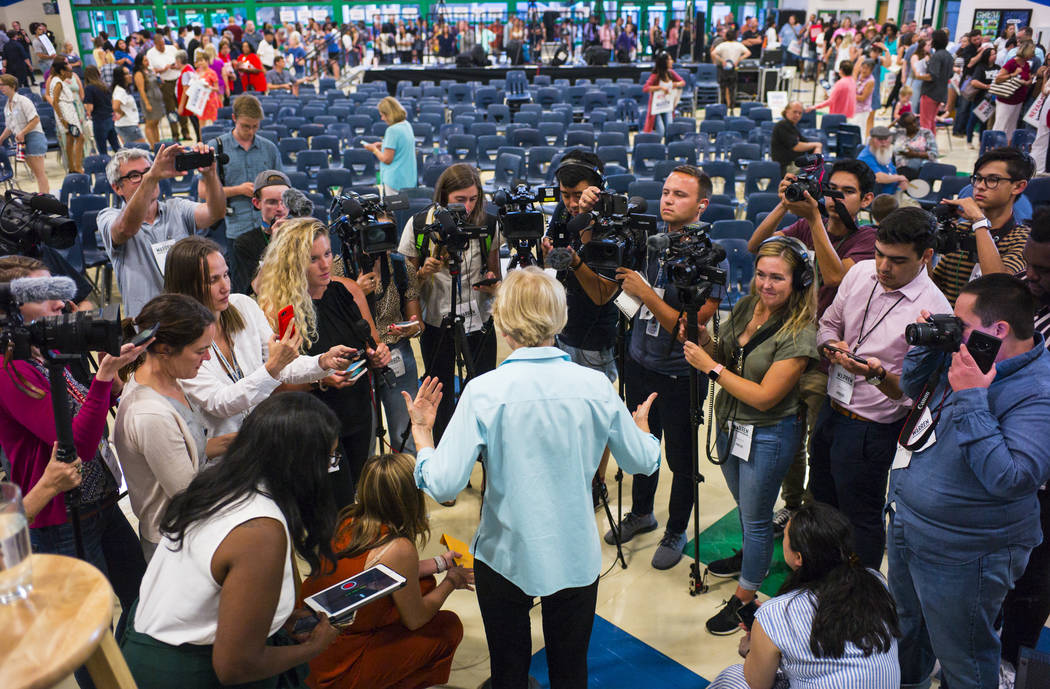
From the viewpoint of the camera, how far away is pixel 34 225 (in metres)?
A: 2.87

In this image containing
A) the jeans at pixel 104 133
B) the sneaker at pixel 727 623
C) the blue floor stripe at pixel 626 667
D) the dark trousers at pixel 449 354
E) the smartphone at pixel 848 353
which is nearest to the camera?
the smartphone at pixel 848 353

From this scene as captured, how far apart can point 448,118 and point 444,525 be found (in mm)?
11232

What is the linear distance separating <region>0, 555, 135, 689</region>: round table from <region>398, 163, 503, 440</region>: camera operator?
2.34m

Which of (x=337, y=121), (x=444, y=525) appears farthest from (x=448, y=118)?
(x=444, y=525)

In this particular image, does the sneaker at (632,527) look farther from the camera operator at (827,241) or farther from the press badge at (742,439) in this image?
the press badge at (742,439)

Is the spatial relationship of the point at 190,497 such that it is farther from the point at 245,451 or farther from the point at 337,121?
the point at 337,121

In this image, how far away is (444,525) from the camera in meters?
3.72

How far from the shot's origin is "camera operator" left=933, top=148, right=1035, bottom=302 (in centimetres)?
306

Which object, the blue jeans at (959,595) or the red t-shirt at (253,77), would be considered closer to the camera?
the blue jeans at (959,595)

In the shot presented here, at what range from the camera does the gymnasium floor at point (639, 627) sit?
2799mm

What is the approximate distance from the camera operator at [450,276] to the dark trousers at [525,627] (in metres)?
1.48

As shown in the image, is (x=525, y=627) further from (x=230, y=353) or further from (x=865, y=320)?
(x=865, y=320)

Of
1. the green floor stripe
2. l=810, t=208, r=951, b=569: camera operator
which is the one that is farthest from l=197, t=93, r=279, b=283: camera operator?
l=810, t=208, r=951, b=569: camera operator

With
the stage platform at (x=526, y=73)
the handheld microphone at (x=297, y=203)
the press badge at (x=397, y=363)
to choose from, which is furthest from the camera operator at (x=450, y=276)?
the stage platform at (x=526, y=73)
